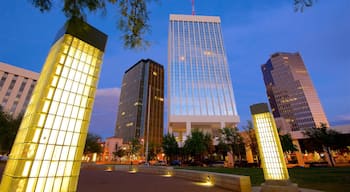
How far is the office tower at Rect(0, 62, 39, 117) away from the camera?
50.0 m

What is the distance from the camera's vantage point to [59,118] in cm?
349

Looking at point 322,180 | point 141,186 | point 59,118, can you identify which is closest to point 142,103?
point 141,186

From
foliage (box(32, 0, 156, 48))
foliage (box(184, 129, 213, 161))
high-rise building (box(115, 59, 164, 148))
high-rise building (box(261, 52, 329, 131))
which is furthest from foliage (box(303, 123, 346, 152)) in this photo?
high-rise building (box(261, 52, 329, 131))

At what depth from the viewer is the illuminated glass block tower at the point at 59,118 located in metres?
3.01

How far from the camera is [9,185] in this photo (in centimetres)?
281

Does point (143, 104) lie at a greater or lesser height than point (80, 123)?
greater

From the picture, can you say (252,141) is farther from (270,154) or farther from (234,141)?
(270,154)

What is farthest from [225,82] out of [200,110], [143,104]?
[143,104]

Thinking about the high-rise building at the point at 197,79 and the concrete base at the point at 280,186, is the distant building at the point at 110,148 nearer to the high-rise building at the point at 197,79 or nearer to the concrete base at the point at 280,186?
the high-rise building at the point at 197,79

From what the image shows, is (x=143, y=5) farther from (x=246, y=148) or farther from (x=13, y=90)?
(x=13, y=90)

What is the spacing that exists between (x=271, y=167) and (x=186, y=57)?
4519 cm

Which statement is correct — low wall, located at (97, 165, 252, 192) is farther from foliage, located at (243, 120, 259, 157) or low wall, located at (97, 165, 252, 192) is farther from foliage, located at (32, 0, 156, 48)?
foliage, located at (243, 120, 259, 157)

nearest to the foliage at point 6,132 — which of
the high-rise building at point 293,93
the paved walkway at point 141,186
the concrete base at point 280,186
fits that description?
the paved walkway at point 141,186

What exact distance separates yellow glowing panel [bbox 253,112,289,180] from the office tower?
6627 cm
